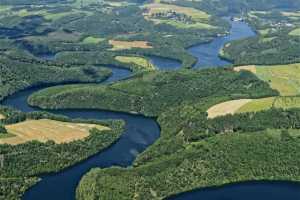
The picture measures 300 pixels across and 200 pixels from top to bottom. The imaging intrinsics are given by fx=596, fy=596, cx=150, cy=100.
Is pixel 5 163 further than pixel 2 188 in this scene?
Yes

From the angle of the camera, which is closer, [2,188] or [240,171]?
[2,188]

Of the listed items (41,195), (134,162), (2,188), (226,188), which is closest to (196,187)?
(226,188)

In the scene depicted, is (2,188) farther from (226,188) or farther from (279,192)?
(279,192)

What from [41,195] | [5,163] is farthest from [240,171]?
[5,163]

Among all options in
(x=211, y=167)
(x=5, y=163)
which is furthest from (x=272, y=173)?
(x=5, y=163)

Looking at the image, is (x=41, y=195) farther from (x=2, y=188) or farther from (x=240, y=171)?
(x=240, y=171)

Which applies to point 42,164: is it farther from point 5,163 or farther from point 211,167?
point 211,167
